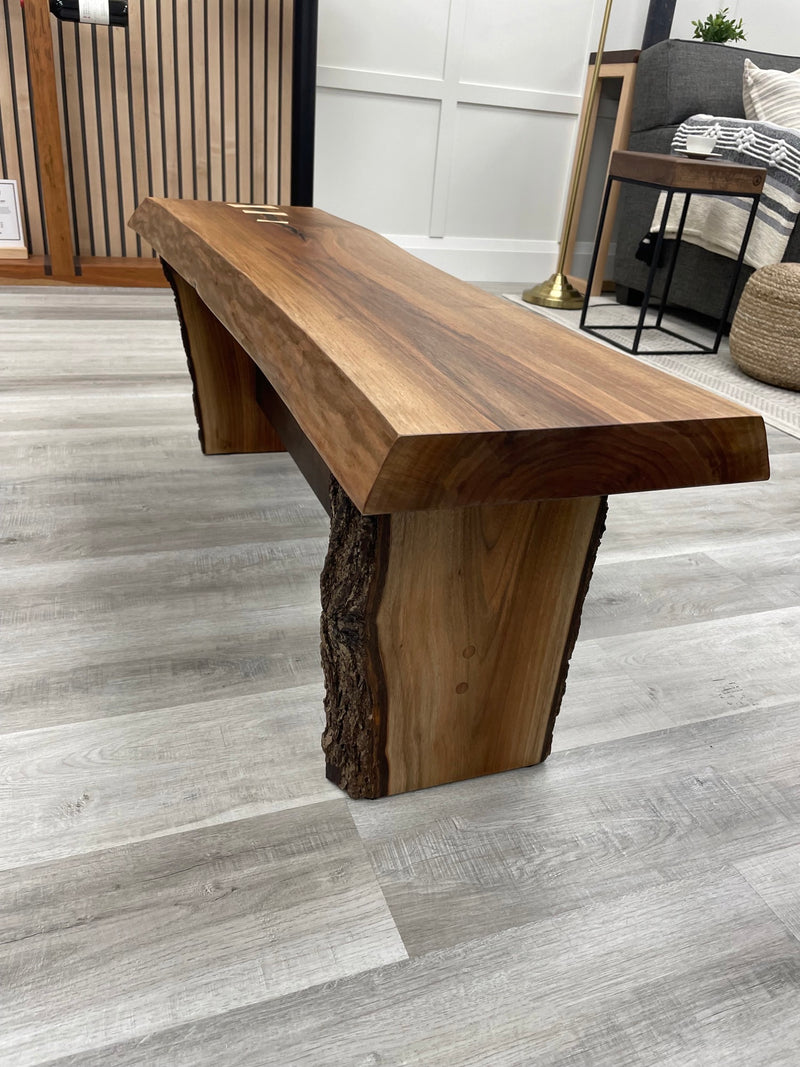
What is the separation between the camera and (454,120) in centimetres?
323

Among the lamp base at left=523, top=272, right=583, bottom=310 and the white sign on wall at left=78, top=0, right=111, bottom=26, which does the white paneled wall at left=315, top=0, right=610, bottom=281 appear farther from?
the white sign on wall at left=78, top=0, right=111, bottom=26

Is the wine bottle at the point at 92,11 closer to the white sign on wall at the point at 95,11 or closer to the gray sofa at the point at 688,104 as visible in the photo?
the white sign on wall at the point at 95,11

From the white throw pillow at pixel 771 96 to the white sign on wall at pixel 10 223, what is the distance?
8.15 ft

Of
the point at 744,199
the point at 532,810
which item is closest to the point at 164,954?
the point at 532,810

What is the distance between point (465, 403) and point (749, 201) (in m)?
2.33

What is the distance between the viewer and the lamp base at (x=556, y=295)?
3176 millimetres

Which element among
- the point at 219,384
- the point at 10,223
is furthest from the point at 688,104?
the point at 10,223

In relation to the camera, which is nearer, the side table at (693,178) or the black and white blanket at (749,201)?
the side table at (693,178)

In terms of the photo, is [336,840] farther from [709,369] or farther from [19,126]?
[19,126]

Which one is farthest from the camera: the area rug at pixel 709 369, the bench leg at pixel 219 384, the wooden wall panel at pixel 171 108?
the wooden wall panel at pixel 171 108

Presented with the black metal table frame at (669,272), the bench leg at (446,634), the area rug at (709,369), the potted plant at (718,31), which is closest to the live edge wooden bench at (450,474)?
the bench leg at (446,634)

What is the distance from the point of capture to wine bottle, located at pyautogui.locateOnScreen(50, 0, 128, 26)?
246cm

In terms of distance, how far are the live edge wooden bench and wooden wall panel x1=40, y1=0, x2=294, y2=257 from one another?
2198 millimetres

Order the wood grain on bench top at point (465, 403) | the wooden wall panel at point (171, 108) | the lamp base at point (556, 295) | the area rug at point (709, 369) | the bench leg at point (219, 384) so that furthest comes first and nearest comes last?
the lamp base at point (556, 295) → the wooden wall panel at point (171, 108) → the area rug at point (709, 369) → the bench leg at point (219, 384) → the wood grain on bench top at point (465, 403)
